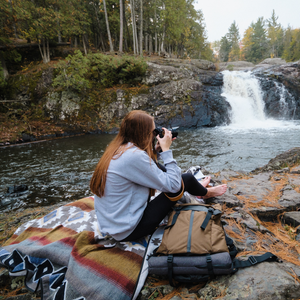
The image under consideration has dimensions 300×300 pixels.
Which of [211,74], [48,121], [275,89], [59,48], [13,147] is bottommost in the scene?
[13,147]

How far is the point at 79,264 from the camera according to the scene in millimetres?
1547

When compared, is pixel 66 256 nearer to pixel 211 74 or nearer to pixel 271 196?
pixel 271 196

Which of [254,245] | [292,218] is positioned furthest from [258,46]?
[254,245]

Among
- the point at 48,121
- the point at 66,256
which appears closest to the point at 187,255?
the point at 66,256

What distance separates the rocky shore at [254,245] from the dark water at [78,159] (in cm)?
154

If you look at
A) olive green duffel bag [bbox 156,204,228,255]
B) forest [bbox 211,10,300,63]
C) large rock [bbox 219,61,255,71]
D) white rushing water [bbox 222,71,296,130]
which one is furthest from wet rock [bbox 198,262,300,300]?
forest [bbox 211,10,300,63]

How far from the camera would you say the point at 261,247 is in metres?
1.77

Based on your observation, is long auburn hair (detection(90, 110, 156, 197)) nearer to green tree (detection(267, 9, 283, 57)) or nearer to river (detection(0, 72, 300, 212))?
river (detection(0, 72, 300, 212))

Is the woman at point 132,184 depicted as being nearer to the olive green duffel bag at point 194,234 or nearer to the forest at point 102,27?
the olive green duffel bag at point 194,234

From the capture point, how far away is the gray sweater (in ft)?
5.23

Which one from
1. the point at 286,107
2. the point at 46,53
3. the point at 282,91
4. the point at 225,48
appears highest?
the point at 225,48

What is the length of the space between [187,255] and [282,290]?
0.67 metres

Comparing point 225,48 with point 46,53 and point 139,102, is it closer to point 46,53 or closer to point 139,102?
point 139,102

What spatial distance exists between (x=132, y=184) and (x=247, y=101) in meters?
17.1
